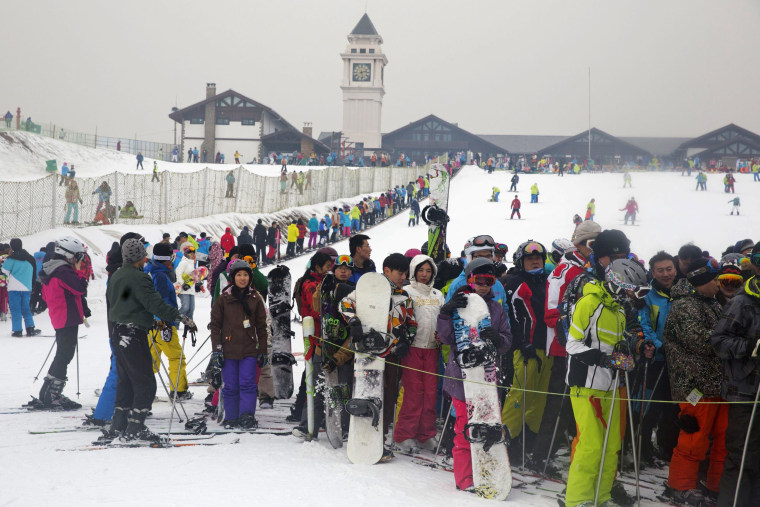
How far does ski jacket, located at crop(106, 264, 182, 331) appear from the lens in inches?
215

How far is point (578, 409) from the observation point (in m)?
4.52

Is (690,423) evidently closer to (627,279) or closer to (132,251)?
(627,279)

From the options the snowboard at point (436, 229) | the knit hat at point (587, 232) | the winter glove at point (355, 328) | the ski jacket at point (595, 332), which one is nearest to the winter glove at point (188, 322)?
the winter glove at point (355, 328)

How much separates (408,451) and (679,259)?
9.53ft

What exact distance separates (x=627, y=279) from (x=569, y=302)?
0.45 meters

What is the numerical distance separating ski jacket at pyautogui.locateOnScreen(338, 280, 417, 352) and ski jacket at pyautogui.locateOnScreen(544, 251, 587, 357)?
3.50 ft

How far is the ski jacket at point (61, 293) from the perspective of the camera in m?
6.58

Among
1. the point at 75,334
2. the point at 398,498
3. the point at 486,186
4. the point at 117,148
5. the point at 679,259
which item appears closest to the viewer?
the point at 398,498

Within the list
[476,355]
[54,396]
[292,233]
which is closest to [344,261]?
[476,355]

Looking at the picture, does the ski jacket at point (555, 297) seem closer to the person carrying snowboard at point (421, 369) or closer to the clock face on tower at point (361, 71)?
the person carrying snowboard at point (421, 369)

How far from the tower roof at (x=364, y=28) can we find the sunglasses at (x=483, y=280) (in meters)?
89.4

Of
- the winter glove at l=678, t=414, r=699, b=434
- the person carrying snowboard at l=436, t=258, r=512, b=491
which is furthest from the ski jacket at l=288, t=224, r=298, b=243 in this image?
the winter glove at l=678, t=414, r=699, b=434

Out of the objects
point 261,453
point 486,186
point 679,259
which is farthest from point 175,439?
point 486,186

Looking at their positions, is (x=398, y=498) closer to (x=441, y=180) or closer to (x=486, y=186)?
(x=441, y=180)
